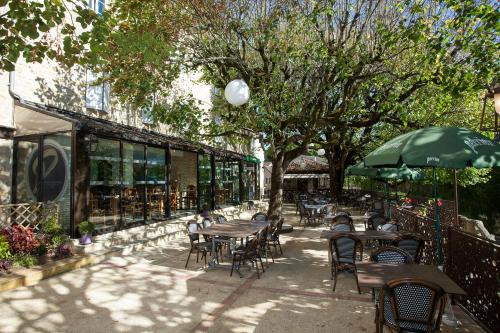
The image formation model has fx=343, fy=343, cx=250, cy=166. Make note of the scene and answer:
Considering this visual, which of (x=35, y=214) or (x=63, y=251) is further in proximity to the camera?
(x=35, y=214)

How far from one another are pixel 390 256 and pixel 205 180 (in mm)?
11971

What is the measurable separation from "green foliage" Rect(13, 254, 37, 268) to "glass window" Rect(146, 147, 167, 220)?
5.03 m

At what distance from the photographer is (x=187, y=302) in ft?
18.3

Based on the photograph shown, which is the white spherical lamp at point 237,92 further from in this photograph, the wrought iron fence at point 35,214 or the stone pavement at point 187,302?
the wrought iron fence at point 35,214

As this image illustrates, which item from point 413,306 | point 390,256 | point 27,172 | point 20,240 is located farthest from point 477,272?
point 27,172

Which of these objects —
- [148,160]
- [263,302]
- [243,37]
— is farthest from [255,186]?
[263,302]

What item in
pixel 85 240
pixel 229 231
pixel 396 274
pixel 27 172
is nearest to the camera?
pixel 396 274

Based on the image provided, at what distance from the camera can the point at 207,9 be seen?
10312 mm

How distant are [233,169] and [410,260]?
1565 cm

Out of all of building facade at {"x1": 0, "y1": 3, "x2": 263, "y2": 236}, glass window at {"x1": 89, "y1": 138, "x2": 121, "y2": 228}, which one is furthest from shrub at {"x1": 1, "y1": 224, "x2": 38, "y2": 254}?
glass window at {"x1": 89, "y1": 138, "x2": 121, "y2": 228}

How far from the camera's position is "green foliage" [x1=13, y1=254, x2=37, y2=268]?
6848 mm

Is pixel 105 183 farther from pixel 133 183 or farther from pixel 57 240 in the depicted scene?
pixel 57 240

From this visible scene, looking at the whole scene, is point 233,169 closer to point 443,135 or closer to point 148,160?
point 148,160

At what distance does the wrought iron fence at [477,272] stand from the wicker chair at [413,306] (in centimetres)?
134
